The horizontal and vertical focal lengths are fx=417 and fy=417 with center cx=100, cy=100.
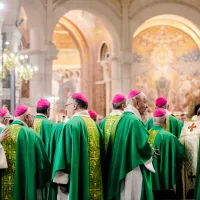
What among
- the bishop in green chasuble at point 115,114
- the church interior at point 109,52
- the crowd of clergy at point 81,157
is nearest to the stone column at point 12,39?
the church interior at point 109,52

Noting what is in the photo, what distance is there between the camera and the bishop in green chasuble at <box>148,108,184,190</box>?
21.8 feet

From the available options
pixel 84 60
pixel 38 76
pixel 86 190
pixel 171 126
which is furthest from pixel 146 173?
pixel 84 60

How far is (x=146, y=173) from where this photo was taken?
512 centimetres

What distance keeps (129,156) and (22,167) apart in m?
1.28

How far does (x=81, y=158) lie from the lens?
4887 mm

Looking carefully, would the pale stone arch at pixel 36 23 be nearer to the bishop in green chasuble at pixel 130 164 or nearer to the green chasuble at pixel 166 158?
the green chasuble at pixel 166 158

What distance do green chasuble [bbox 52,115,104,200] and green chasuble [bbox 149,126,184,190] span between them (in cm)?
180

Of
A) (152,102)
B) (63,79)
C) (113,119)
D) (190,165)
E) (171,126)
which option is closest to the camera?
(113,119)

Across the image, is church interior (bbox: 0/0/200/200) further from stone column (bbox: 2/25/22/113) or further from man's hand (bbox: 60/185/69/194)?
man's hand (bbox: 60/185/69/194)

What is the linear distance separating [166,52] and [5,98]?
11.1 meters

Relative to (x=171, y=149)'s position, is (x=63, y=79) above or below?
above

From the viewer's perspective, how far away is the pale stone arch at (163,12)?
18.1m

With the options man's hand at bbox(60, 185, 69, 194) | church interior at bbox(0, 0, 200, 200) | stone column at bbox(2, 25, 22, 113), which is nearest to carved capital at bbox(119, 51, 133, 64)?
church interior at bbox(0, 0, 200, 200)

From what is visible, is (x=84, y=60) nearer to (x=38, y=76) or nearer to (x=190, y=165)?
(x=38, y=76)
